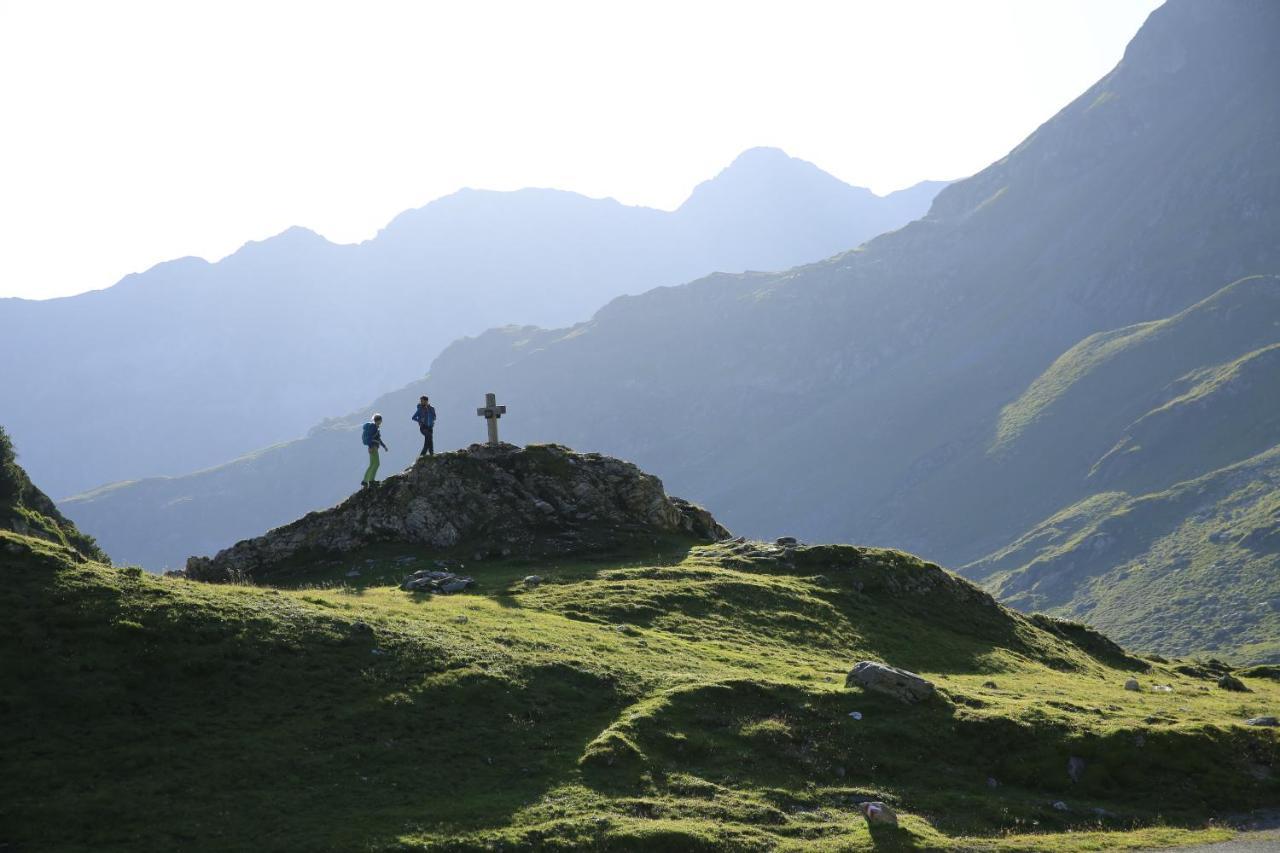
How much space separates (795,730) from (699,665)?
6762mm

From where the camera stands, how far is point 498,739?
29.8 meters

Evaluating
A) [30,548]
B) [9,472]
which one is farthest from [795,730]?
[9,472]

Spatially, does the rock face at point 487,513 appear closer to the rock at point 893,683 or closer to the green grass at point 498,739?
the green grass at point 498,739

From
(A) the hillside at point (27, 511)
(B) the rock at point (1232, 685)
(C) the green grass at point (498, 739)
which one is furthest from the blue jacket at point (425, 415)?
(B) the rock at point (1232, 685)

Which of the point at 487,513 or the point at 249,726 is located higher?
the point at 487,513

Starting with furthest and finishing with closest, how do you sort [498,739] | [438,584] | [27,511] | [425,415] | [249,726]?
[27,511] → [425,415] → [438,584] → [498,739] → [249,726]

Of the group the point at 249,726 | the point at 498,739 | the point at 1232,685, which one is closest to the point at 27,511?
the point at 249,726

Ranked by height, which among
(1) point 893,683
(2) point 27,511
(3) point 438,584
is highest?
(2) point 27,511

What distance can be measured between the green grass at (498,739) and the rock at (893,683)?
535 millimetres

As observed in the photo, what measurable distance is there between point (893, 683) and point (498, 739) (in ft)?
→ 47.4

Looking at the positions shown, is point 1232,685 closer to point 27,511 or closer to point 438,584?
point 438,584

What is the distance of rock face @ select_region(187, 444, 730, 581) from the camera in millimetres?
55469

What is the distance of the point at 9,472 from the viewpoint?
329ft

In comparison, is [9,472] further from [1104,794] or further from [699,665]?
[1104,794]
